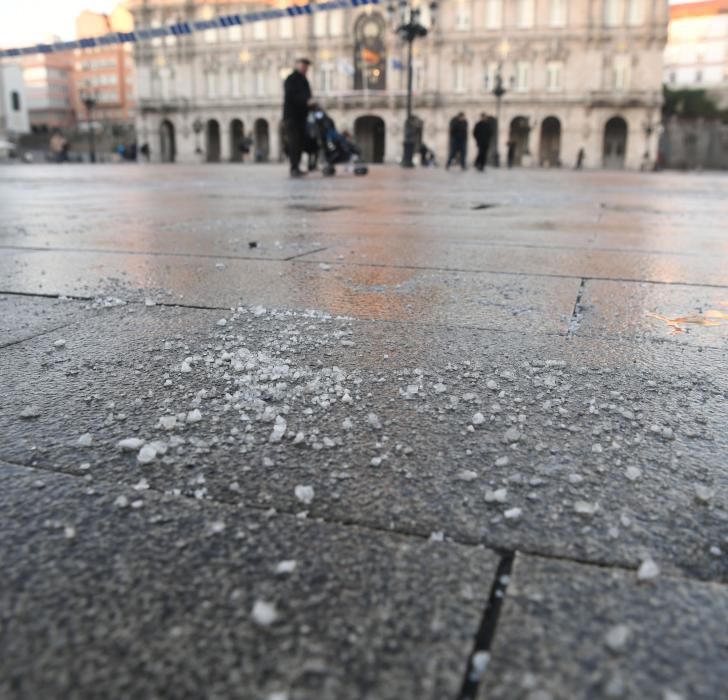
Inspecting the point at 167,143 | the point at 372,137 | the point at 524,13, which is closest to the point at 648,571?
the point at 524,13

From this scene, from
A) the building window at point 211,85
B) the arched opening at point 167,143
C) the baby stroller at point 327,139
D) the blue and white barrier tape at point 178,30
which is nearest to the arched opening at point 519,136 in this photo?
the building window at point 211,85

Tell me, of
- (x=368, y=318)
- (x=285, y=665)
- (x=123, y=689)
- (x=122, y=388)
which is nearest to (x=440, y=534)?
(x=285, y=665)

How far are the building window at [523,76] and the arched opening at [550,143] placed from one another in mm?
2949

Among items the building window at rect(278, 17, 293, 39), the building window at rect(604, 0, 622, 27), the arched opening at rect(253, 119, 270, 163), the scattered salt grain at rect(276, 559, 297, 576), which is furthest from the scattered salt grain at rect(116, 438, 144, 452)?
the arched opening at rect(253, 119, 270, 163)

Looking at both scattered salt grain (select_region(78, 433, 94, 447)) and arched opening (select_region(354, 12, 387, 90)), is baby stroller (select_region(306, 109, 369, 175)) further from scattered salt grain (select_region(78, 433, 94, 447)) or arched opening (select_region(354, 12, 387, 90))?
arched opening (select_region(354, 12, 387, 90))

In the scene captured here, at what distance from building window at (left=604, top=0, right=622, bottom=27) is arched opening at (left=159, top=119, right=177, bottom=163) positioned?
31666mm

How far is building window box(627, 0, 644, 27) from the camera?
1603 inches

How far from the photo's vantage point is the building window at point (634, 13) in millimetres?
40725

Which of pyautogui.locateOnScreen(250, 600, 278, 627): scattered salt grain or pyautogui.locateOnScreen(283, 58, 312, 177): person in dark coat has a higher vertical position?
pyautogui.locateOnScreen(283, 58, 312, 177): person in dark coat

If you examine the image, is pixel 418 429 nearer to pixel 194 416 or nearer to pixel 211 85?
pixel 194 416

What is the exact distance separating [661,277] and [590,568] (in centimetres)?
217

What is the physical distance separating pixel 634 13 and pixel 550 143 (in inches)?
347

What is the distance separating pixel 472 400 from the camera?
4.10 ft

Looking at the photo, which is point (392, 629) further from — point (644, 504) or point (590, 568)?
point (644, 504)
